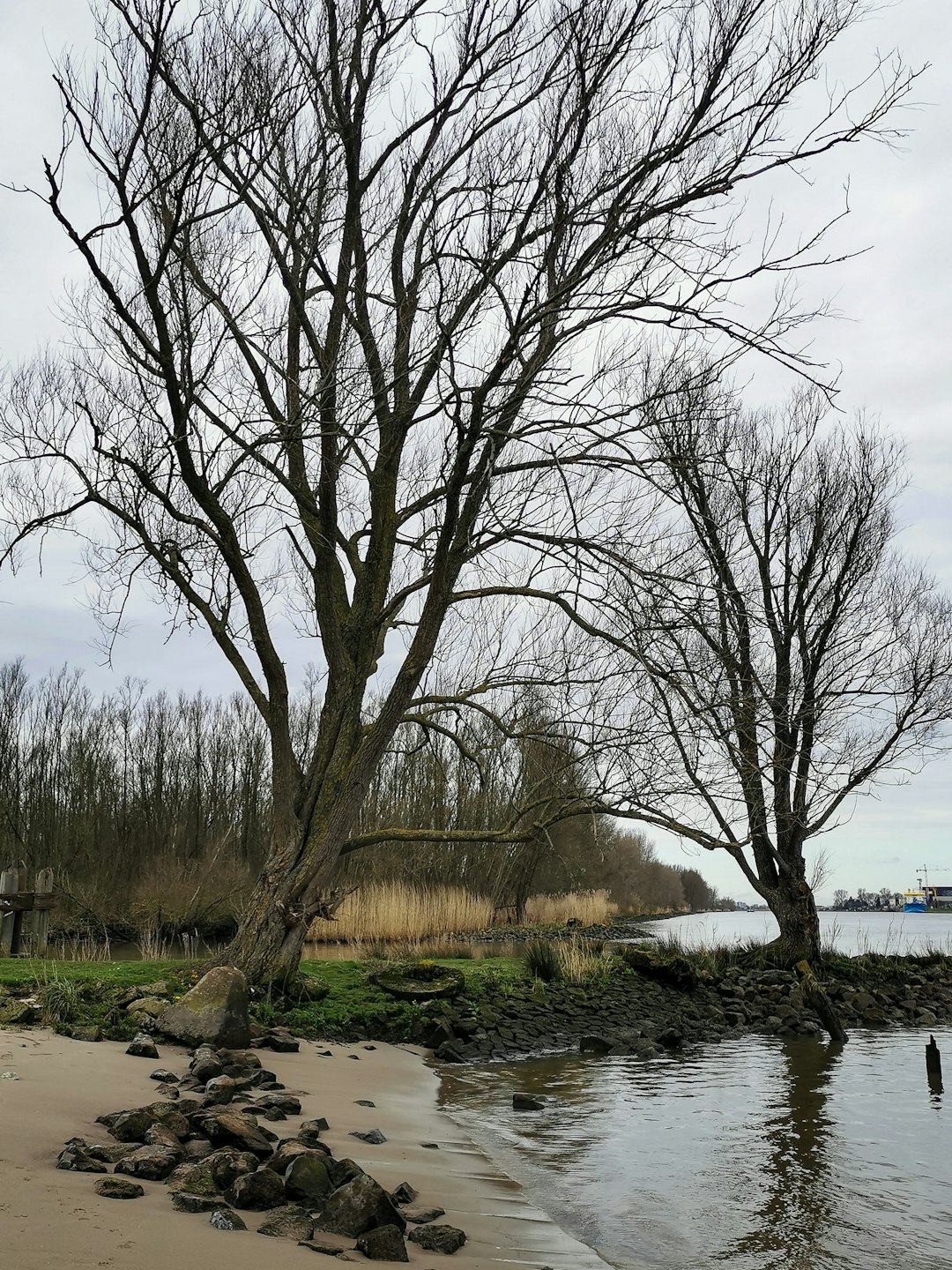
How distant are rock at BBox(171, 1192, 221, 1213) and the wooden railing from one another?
10690 millimetres

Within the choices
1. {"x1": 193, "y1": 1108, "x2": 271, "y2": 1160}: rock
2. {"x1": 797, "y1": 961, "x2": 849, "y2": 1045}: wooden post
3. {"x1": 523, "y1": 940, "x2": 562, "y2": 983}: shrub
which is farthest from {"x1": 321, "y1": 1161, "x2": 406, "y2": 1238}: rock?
{"x1": 797, "y1": 961, "x2": 849, "y2": 1045}: wooden post

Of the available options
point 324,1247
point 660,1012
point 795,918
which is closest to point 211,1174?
point 324,1247

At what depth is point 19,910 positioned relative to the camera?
13680mm

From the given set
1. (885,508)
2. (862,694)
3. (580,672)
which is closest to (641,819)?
(580,672)

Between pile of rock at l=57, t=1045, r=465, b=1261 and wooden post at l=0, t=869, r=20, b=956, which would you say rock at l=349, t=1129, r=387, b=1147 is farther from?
wooden post at l=0, t=869, r=20, b=956

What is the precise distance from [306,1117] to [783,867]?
14.3 metres

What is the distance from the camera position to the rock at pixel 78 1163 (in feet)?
12.4

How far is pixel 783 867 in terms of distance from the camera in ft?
60.5

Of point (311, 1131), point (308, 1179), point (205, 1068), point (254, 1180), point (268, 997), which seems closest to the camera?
point (254, 1180)

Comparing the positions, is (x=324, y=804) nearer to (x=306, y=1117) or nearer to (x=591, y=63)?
(x=306, y=1117)

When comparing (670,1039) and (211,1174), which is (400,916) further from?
(211,1174)

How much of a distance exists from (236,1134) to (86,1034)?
10.5 ft

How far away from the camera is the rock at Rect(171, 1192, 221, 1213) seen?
3.56 m

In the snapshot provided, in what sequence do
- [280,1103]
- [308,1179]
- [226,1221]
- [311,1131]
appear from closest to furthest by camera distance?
1. [226,1221]
2. [308,1179]
3. [311,1131]
4. [280,1103]
